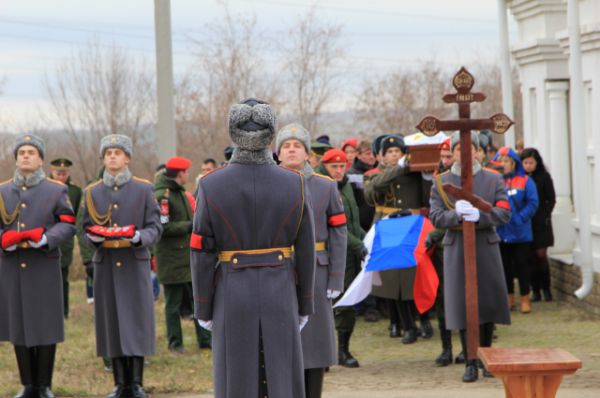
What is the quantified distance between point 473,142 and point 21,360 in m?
4.06

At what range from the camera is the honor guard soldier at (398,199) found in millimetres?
12031

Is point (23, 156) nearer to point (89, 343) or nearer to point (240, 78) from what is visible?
point (89, 343)

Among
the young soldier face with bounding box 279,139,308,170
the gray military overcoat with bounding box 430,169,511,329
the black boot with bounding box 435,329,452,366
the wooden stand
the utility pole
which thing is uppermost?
the utility pole

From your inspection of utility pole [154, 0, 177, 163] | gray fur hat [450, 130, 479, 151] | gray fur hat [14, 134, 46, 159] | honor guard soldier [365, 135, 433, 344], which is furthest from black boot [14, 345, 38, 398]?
utility pole [154, 0, 177, 163]

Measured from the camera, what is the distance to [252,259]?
6.67m

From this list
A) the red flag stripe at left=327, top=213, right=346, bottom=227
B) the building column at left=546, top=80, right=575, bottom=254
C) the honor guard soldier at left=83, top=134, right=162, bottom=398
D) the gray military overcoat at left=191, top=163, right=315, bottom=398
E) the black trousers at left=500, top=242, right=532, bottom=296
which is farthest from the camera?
the building column at left=546, top=80, right=575, bottom=254

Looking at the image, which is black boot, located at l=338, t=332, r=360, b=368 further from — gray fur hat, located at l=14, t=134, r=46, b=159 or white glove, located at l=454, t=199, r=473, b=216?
gray fur hat, located at l=14, t=134, r=46, b=159

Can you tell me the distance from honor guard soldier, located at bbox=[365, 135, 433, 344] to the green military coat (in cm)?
192

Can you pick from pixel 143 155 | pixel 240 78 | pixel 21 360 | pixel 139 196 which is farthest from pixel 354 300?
pixel 143 155

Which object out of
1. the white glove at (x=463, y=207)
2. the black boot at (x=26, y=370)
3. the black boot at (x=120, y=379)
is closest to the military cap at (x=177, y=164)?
the black boot at (x=120, y=379)

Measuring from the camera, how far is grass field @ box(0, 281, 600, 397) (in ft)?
33.0

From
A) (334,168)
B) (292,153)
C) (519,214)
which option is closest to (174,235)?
(334,168)

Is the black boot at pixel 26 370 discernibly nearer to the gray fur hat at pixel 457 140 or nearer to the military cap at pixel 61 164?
the gray fur hat at pixel 457 140

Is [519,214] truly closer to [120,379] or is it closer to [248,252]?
[120,379]
